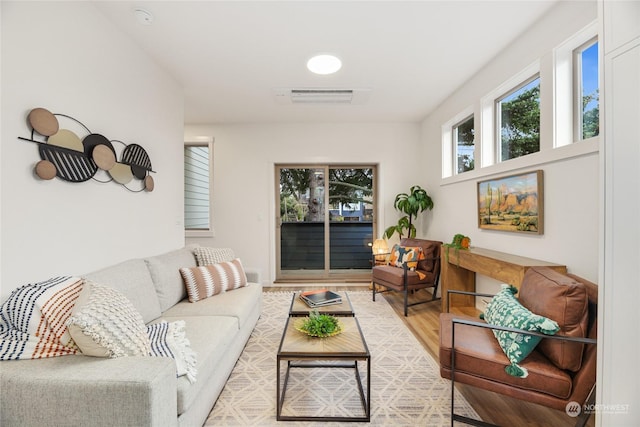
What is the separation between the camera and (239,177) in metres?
4.70

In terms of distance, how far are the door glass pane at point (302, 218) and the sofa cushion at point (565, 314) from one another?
3.54 meters

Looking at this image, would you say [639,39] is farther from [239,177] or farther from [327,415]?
[239,177]

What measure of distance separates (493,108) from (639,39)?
2.23 m

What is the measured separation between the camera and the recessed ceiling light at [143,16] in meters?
2.05

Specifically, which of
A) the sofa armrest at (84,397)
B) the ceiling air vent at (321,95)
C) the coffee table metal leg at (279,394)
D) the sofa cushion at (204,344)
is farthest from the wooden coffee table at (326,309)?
the ceiling air vent at (321,95)

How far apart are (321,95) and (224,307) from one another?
8.60ft

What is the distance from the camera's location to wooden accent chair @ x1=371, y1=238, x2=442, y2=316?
3.44 m

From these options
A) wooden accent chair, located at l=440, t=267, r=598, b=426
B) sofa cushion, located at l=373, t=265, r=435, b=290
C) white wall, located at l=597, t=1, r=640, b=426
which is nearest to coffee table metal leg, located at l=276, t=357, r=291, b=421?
wooden accent chair, located at l=440, t=267, r=598, b=426

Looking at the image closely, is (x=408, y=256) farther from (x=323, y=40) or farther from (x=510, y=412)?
(x=323, y=40)

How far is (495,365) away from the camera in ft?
5.03

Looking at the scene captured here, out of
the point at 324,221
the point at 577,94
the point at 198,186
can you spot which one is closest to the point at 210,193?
the point at 198,186

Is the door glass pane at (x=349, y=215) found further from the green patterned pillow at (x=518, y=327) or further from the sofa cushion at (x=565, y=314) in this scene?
the sofa cushion at (x=565, y=314)

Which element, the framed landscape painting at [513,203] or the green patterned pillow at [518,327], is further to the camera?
the framed landscape painting at [513,203]

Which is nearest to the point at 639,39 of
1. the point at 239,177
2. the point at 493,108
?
the point at 493,108
